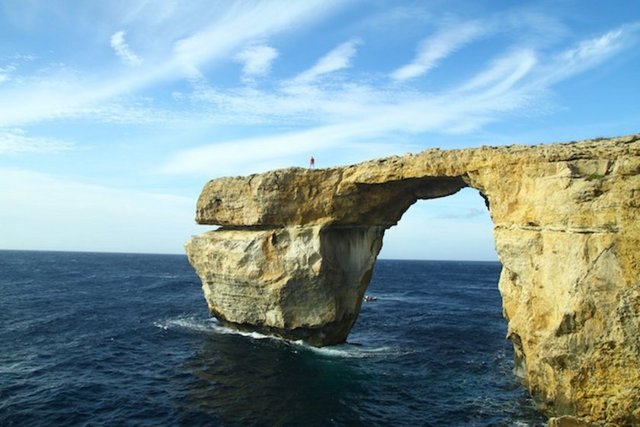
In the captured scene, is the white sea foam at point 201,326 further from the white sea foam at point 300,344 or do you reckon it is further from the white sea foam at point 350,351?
the white sea foam at point 350,351

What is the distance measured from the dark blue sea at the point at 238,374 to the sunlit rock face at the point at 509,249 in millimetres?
2311

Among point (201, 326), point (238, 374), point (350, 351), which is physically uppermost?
point (201, 326)

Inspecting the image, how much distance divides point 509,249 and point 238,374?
14189 mm

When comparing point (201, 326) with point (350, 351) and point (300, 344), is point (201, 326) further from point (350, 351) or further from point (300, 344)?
point (350, 351)

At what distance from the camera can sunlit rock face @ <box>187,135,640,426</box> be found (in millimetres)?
14969

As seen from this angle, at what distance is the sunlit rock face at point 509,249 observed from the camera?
14969 millimetres

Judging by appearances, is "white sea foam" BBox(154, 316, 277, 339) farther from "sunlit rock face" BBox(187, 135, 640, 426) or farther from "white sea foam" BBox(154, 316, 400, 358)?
"sunlit rock face" BBox(187, 135, 640, 426)

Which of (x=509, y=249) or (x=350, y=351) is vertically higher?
(x=509, y=249)

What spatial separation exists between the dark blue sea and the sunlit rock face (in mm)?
2311

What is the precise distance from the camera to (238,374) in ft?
74.1

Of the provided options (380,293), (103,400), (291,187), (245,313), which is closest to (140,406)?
(103,400)

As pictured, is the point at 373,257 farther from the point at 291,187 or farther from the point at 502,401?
the point at 502,401

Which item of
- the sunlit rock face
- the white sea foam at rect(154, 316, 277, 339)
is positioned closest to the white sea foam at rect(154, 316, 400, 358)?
the white sea foam at rect(154, 316, 277, 339)

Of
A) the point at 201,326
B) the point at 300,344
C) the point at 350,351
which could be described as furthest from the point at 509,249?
the point at 201,326
